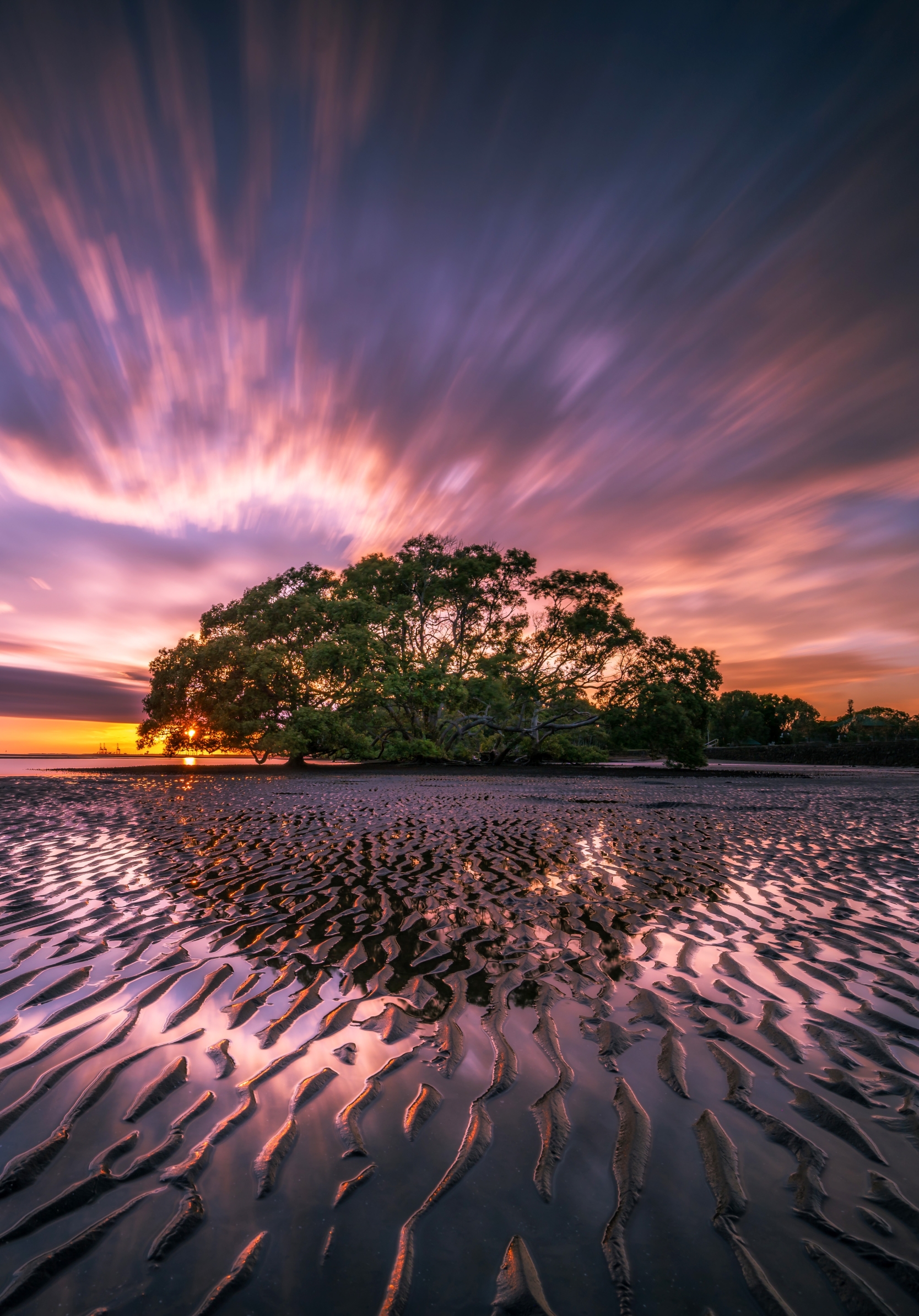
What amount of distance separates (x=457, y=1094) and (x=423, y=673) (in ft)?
119

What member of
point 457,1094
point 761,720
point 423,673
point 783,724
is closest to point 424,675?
point 423,673

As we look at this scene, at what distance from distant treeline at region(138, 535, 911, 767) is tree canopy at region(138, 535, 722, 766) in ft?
0.38

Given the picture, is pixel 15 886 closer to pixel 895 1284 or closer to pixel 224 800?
pixel 895 1284

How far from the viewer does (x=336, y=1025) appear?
415cm

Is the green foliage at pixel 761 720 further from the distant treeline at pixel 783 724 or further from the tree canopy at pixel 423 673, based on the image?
the tree canopy at pixel 423 673

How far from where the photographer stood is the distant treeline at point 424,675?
1519 inches

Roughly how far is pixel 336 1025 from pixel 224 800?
17.1m

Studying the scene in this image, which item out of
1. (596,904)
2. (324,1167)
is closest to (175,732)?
(596,904)

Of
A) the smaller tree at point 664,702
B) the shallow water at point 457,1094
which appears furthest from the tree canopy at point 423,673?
the shallow water at point 457,1094

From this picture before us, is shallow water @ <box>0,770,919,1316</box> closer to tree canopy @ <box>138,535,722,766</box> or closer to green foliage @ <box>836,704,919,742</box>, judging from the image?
tree canopy @ <box>138,535,722,766</box>

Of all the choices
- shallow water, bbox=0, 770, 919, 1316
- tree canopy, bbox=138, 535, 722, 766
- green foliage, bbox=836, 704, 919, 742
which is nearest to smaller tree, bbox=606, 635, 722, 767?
tree canopy, bbox=138, 535, 722, 766

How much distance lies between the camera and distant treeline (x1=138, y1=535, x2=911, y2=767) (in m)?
38.6

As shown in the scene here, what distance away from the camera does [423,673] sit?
39.5 meters

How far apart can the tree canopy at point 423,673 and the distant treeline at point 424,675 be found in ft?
0.38
